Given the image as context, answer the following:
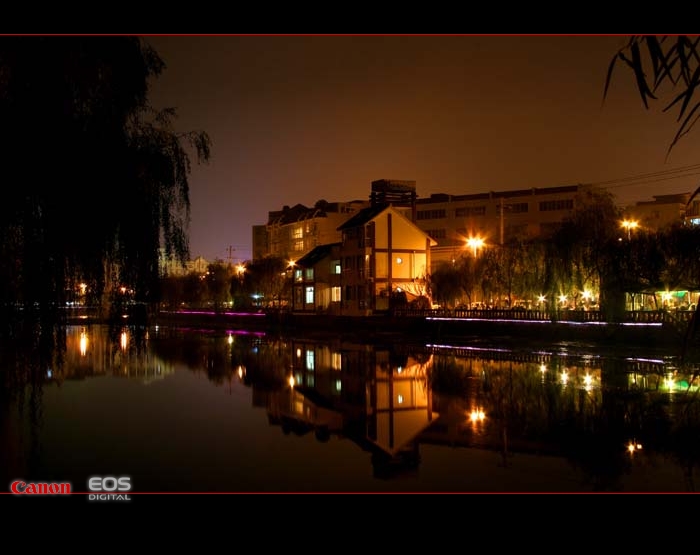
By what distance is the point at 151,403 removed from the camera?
21.1 meters

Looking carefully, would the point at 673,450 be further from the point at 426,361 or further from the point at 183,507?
the point at 426,361

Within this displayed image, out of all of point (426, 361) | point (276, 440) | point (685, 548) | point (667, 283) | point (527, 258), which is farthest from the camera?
point (527, 258)

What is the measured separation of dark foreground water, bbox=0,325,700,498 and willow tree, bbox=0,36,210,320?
0.89 m

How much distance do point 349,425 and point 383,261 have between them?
43.6 metres

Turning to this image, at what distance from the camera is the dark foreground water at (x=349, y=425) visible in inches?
433

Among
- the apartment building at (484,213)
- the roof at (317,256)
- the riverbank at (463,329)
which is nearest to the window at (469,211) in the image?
the apartment building at (484,213)

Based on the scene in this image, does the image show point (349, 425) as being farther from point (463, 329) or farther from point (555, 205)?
point (555, 205)

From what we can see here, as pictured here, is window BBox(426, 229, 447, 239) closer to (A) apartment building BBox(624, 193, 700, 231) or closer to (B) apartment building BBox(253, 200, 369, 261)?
(B) apartment building BBox(253, 200, 369, 261)

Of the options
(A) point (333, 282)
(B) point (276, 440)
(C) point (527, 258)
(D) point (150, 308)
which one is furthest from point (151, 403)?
(A) point (333, 282)

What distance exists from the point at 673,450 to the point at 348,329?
43.4 m

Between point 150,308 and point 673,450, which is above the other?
point 150,308

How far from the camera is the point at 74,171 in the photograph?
7238 millimetres

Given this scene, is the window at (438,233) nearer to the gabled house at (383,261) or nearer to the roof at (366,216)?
the roof at (366,216)

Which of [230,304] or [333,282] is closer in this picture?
[333,282]
